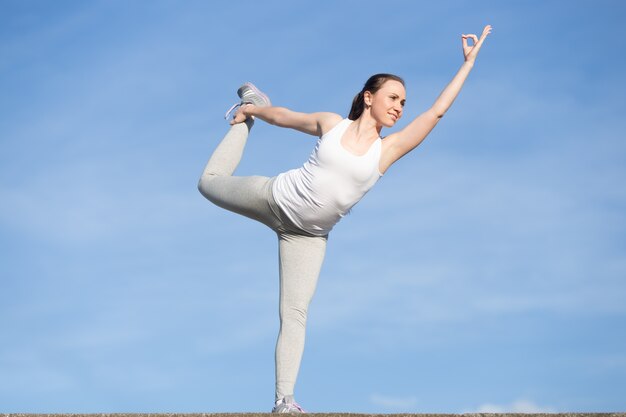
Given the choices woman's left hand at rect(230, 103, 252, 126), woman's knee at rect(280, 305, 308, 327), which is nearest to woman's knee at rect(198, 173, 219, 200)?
woman's left hand at rect(230, 103, 252, 126)

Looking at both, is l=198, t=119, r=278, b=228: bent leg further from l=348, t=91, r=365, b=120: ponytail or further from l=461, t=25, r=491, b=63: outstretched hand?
l=461, t=25, r=491, b=63: outstretched hand

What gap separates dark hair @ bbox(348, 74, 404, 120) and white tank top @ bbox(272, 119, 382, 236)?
167mm

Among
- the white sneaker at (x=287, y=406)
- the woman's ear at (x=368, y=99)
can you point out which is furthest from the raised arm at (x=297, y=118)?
the white sneaker at (x=287, y=406)

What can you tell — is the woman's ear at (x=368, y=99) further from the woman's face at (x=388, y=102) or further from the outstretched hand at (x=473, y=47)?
the outstretched hand at (x=473, y=47)

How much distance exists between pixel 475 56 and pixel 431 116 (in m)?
0.67

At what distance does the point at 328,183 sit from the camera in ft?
21.6

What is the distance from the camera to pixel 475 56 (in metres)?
6.80

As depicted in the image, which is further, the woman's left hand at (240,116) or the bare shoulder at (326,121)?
the woman's left hand at (240,116)

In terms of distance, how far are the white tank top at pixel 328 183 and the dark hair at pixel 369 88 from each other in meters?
0.17

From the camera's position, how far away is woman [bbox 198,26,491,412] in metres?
6.57

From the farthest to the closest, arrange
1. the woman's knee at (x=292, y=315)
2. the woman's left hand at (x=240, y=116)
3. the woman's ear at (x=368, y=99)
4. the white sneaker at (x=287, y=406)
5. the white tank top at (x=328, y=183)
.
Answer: the woman's left hand at (x=240, y=116), the woman's ear at (x=368, y=99), the woman's knee at (x=292, y=315), the white tank top at (x=328, y=183), the white sneaker at (x=287, y=406)

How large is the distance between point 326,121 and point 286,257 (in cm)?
112

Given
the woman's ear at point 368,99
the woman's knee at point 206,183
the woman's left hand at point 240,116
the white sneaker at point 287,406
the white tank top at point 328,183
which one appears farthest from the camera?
the woman's left hand at point 240,116

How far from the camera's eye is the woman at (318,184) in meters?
6.57
